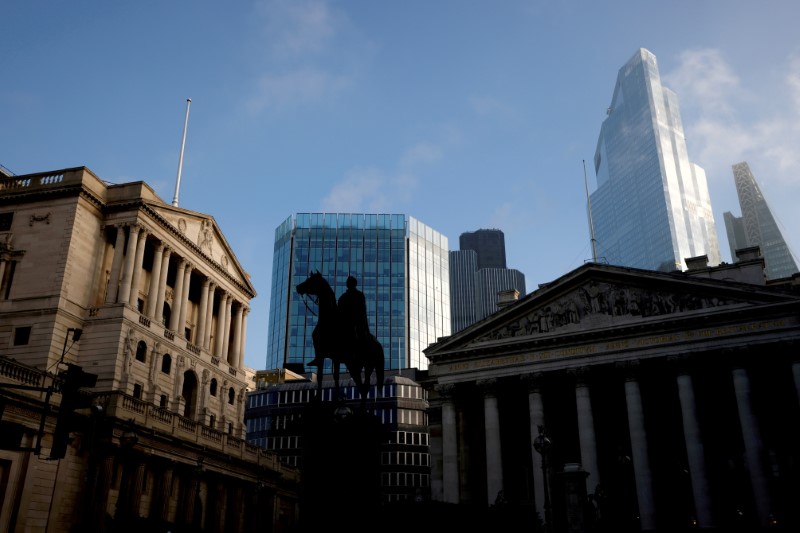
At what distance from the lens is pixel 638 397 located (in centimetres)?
4675

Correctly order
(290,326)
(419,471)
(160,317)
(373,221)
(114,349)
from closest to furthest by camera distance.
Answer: (114,349), (160,317), (419,471), (290,326), (373,221)

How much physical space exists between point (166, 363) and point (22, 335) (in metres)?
9.70

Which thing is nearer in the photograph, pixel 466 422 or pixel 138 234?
pixel 138 234

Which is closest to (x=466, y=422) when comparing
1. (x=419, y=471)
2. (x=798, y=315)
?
(x=798, y=315)

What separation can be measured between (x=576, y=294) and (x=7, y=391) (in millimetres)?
37167

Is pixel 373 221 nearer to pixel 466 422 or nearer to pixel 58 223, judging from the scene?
pixel 466 422

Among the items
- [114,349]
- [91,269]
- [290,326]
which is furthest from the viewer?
[290,326]

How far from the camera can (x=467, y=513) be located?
2100cm

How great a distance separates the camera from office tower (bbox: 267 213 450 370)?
125938 millimetres

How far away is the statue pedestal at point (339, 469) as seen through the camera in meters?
15.2

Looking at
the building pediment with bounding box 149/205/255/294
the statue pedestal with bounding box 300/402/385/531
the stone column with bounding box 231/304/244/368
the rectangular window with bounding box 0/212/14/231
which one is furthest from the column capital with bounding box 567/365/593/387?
the rectangular window with bounding box 0/212/14/231

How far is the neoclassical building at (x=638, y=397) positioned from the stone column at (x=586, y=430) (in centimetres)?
10

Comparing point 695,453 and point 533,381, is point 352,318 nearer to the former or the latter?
point 695,453

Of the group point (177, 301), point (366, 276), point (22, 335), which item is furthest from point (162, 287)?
point (366, 276)
